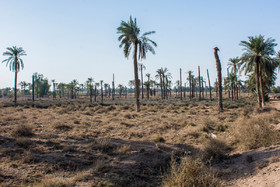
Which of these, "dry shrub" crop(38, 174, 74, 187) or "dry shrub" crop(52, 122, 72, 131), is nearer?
"dry shrub" crop(38, 174, 74, 187)

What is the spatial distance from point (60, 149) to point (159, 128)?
20.2 feet

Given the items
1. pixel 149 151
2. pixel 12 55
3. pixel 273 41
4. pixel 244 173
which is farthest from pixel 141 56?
pixel 12 55

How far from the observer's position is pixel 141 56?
2459 centimetres

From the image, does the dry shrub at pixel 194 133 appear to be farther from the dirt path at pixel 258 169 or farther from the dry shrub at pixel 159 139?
the dirt path at pixel 258 169

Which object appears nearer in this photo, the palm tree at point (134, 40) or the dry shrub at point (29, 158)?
the dry shrub at point (29, 158)

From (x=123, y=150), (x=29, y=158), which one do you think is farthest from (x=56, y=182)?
(x=123, y=150)

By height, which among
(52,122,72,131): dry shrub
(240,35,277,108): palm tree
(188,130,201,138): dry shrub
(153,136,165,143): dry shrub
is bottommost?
(153,136,165,143): dry shrub

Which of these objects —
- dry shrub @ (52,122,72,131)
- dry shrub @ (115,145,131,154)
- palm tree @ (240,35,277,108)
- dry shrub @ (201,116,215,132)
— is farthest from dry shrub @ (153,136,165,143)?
palm tree @ (240,35,277,108)

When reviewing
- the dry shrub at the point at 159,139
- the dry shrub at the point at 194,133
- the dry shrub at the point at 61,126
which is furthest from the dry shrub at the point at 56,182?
the dry shrub at the point at 61,126

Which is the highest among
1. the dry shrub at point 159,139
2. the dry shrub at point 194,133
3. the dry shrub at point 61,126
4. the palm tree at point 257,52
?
the palm tree at point 257,52

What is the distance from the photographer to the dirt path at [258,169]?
421cm

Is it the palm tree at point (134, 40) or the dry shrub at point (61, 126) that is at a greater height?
the palm tree at point (134, 40)

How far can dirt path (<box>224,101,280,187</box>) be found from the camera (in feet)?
13.8

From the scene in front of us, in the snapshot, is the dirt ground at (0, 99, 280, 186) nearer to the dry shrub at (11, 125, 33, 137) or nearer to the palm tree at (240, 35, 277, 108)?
the dry shrub at (11, 125, 33, 137)
